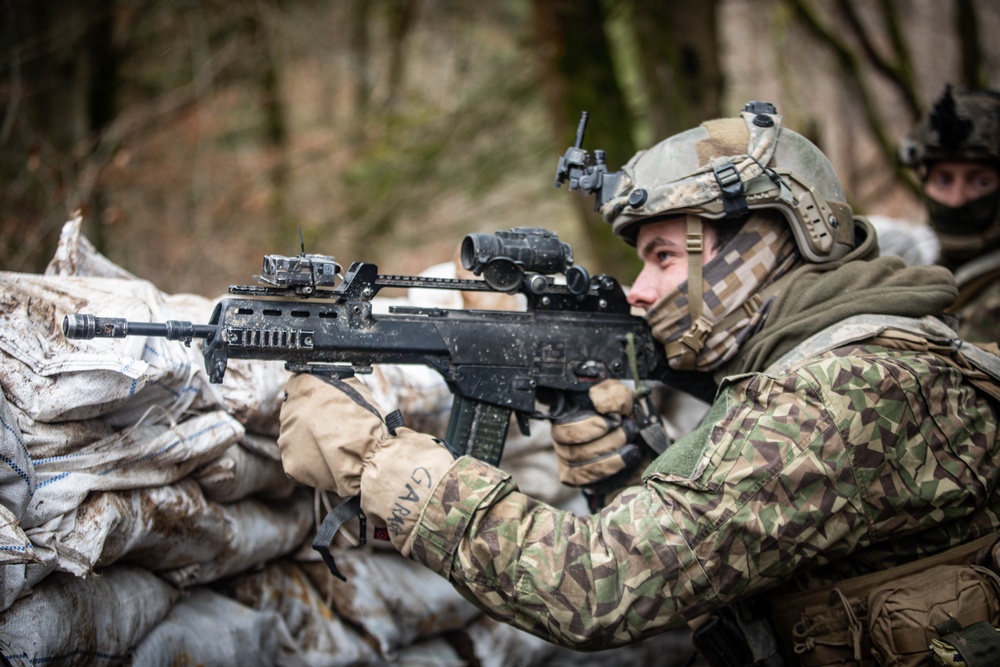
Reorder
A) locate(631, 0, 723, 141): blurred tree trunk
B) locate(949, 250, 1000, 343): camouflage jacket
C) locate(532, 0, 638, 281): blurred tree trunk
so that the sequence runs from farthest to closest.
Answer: locate(532, 0, 638, 281): blurred tree trunk → locate(631, 0, 723, 141): blurred tree trunk → locate(949, 250, 1000, 343): camouflage jacket

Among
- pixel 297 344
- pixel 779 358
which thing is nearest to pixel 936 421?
pixel 779 358

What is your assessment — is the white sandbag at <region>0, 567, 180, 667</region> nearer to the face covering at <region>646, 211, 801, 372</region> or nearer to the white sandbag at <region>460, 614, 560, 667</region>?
the white sandbag at <region>460, 614, 560, 667</region>

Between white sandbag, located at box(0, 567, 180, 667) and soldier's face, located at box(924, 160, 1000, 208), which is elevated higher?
soldier's face, located at box(924, 160, 1000, 208)

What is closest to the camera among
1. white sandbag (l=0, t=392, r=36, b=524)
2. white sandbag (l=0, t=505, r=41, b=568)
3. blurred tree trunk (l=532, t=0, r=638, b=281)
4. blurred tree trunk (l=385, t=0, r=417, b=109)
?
white sandbag (l=0, t=505, r=41, b=568)

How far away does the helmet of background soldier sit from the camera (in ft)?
14.8

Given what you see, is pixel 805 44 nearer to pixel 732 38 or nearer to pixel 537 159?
pixel 537 159

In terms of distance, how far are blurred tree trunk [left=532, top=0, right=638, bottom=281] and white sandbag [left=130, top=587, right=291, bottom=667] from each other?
3.56 metres

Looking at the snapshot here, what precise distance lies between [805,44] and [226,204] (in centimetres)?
542

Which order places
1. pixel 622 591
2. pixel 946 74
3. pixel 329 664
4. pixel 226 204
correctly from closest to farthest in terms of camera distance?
pixel 622 591
pixel 329 664
pixel 946 74
pixel 226 204

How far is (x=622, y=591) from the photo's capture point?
235 cm

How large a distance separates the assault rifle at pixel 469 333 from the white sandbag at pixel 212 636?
545mm

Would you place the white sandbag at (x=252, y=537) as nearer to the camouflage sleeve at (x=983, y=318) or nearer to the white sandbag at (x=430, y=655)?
the white sandbag at (x=430, y=655)

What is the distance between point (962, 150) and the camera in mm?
4586

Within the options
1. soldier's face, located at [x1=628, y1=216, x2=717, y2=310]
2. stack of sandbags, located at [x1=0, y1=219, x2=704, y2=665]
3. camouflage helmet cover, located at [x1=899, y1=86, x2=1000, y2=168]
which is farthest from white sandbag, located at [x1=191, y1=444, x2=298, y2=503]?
camouflage helmet cover, located at [x1=899, y1=86, x2=1000, y2=168]
